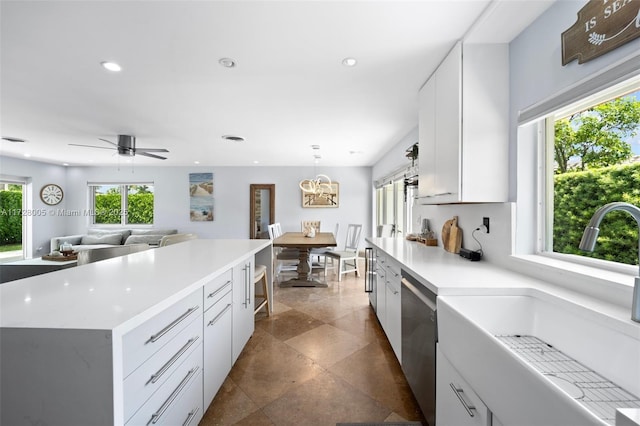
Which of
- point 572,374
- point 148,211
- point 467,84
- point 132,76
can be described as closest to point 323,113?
point 467,84

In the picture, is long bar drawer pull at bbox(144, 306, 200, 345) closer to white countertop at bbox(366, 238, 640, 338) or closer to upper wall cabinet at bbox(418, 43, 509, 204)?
white countertop at bbox(366, 238, 640, 338)

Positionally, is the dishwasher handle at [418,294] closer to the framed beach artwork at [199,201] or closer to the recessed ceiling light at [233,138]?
the recessed ceiling light at [233,138]

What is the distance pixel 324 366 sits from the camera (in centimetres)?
204

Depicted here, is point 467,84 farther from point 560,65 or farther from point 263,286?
point 263,286

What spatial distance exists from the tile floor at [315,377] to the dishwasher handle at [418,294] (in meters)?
0.73

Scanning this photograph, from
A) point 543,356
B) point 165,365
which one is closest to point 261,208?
point 165,365

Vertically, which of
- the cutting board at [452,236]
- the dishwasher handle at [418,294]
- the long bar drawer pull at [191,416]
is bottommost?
the long bar drawer pull at [191,416]

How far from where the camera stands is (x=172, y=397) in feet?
3.61

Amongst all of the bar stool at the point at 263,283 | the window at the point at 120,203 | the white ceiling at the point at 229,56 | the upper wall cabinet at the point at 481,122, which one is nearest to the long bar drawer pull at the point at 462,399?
the upper wall cabinet at the point at 481,122

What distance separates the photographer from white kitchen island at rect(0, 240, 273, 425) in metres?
0.72

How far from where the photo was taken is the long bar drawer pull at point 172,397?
972 mm

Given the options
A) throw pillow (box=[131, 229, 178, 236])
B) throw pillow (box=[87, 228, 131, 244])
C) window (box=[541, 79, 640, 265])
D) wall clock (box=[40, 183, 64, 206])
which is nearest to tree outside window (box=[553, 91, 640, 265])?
window (box=[541, 79, 640, 265])

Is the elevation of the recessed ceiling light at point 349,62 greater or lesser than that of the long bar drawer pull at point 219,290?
greater

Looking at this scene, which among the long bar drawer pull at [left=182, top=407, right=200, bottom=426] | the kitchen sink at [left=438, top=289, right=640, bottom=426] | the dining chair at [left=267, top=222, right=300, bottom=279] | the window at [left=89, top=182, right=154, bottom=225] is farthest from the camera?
the window at [left=89, top=182, right=154, bottom=225]
